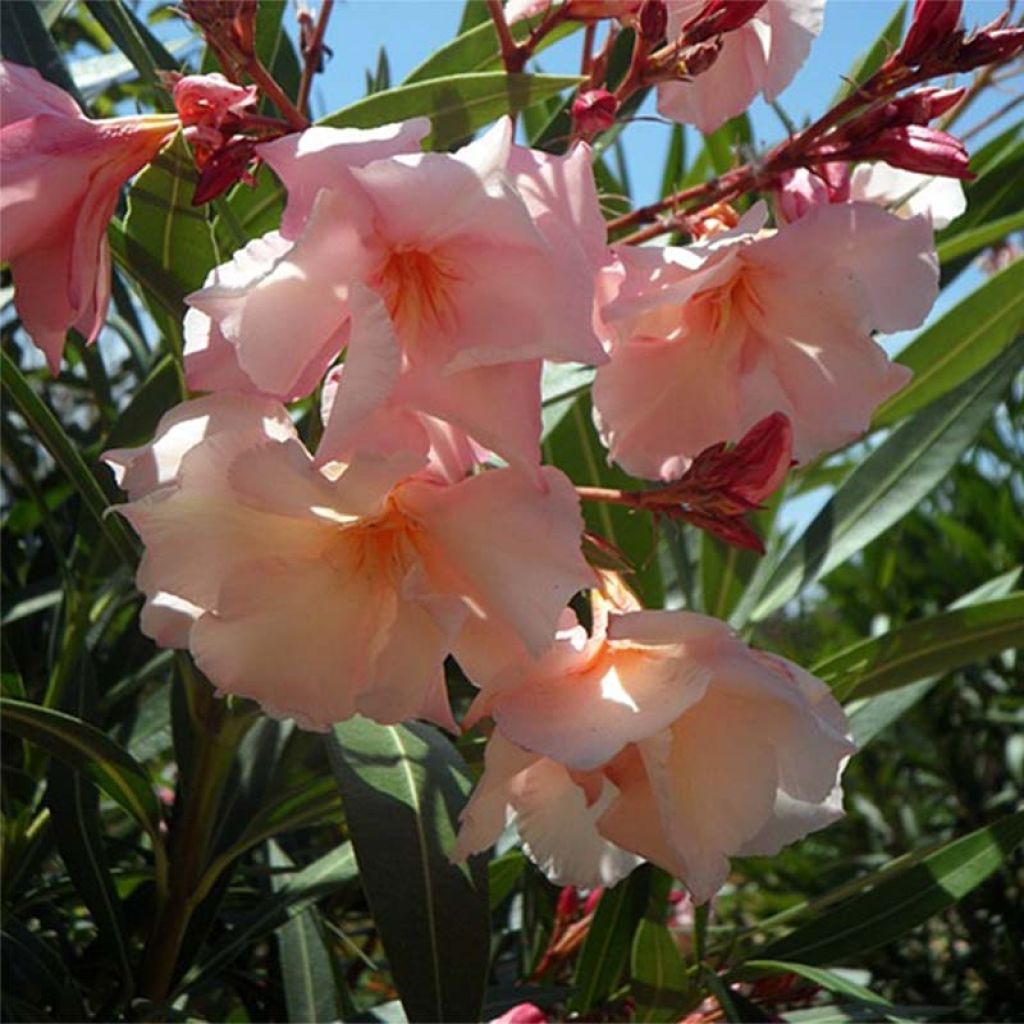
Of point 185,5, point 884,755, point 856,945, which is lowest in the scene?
point 884,755

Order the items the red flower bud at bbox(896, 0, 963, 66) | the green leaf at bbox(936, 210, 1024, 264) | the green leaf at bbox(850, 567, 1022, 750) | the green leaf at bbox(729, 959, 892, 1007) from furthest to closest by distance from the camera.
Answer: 1. the green leaf at bbox(850, 567, 1022, 750)
2. the green leaf at bbox(936, 210, 1024, 264)
3. the green leaf at bbox(729, 959, 892, 1007)
4. the red flower bud at bbox(896, 0, 963, 66)

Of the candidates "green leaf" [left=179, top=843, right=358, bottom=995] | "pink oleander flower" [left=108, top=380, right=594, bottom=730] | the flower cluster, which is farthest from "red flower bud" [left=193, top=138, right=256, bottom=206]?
"green leaf" [left=179, top=843, right=358, bottom=995]

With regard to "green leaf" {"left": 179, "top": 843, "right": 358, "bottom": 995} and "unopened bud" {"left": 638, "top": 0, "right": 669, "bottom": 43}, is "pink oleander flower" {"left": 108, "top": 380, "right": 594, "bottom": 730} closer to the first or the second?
Answer: "unopened bud" {"left": 638, "top": 0, "right": 669, "bottom": 43}

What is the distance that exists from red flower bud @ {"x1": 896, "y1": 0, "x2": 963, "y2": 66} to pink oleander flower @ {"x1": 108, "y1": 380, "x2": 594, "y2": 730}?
277 millimetres

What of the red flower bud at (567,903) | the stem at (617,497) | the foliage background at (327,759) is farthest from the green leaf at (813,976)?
the stem at (617,497)

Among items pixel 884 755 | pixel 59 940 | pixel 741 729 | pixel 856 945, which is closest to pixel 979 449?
pixel 884 755

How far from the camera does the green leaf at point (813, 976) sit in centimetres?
89

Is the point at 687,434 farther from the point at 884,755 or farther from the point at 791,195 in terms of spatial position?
the point at 884,755

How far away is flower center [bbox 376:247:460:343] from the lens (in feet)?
1.83

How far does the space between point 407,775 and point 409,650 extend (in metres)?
0.25

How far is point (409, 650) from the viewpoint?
0.58 m

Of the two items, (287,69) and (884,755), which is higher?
(287,69)

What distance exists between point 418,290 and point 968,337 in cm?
72

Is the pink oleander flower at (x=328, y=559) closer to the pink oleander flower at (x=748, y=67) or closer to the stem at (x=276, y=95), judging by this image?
the stem at (x=276, y=95)
